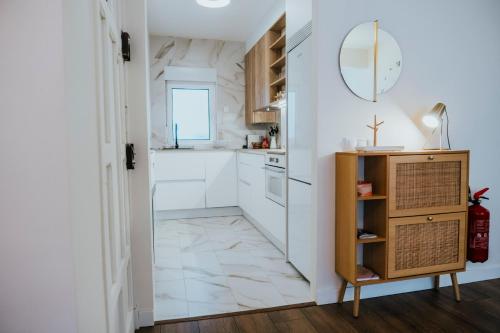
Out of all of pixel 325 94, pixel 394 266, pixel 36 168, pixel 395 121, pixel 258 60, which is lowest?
pixel 394 266

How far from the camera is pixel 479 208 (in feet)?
7.16

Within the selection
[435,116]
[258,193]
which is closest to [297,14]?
[435,116]

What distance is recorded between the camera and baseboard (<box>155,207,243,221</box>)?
437 cm

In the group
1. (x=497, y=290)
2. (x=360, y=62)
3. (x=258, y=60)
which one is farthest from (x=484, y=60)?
(x=258, y=60)

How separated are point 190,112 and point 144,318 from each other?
3.59 meters

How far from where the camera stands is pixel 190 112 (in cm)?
496

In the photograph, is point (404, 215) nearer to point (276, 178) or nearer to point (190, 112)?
point (276, 178)

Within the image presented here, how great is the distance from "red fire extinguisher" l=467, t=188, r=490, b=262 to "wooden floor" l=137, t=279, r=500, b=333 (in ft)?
0.87

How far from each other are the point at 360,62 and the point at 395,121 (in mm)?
464

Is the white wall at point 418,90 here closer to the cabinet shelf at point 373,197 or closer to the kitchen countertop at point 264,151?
the cabinet shelf at point 373,197

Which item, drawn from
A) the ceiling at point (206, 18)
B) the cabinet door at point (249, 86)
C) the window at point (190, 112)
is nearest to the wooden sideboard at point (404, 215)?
the ceiling at point (206, 18)

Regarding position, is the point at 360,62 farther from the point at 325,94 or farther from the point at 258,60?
the point at 258,60

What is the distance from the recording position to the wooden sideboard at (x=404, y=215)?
6.15 feet

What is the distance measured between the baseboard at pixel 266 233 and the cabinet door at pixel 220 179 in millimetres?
335
